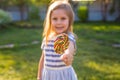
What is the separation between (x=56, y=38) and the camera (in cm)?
305

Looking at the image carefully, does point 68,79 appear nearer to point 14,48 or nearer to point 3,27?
point 14,48

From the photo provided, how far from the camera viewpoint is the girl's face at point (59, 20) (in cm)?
298

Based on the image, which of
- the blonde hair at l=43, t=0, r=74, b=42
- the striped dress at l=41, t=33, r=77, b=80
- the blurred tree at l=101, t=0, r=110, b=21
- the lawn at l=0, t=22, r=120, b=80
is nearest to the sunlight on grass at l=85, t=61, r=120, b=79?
the lawn at l=0, t=22, r=120, b=80

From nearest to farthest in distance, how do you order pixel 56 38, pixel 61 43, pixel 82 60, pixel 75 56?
pixel 61 43 → pixel 56 38 → pixel 82 60 → pixel 75 56

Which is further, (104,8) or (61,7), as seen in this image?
(104,8)

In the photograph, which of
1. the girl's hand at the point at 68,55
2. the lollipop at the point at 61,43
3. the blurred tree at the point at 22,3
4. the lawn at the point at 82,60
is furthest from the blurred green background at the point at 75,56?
the girl's hand at the point at 68,55

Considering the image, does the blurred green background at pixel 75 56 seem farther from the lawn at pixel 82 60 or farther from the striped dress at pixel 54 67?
the striped dress at pixel 54 67

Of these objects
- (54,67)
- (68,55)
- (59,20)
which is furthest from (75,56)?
(68,55)

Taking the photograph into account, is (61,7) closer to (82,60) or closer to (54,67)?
(54,67)

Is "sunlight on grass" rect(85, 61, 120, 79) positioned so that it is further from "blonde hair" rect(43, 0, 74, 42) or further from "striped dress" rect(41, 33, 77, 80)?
"blonde hair" rect(43, 0, 74, 42)

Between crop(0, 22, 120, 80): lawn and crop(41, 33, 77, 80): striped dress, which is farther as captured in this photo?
crop(0, 22, 120, 80): lawn

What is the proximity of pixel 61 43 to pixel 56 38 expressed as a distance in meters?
0.12

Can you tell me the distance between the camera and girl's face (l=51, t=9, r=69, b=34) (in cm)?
298

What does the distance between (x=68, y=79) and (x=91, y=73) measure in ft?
10.9
